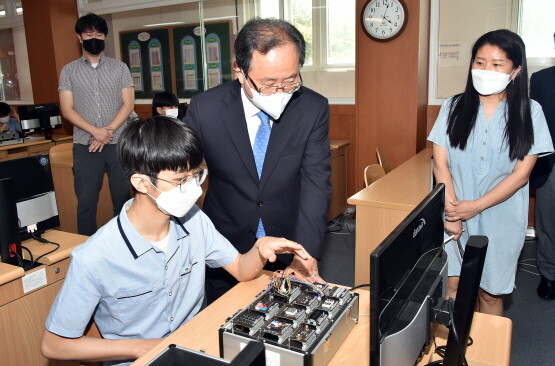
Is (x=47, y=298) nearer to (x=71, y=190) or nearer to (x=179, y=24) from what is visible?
(x=71, y=190)

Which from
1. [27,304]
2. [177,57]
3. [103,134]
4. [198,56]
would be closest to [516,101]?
[27,304]

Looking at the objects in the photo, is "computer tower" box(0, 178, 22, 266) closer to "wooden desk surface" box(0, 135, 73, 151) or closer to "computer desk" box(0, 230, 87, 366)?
"computer desk" box(0, 230, 87, 366)

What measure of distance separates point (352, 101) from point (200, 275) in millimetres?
3455

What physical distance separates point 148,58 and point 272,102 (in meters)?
4.58

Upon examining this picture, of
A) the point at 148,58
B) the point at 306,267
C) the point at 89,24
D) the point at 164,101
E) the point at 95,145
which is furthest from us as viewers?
the point at 148,58

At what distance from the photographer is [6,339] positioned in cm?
191

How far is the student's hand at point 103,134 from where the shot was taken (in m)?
3.64

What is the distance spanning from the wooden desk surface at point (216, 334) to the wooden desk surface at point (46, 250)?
885 millimetres

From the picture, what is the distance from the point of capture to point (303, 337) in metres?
1.07

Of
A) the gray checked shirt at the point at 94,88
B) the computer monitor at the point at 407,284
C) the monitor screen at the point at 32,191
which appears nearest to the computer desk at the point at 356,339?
the computer monitor at the point at 407,284

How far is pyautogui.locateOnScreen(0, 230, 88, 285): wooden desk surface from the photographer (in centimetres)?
184

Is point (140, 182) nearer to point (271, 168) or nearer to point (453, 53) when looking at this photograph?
point (271, 168)

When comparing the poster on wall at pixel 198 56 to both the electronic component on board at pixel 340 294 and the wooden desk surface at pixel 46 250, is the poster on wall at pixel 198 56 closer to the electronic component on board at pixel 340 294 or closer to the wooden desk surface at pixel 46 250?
the wooden desk surface at pixel 46 250

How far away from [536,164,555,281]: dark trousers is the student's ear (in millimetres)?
2604
